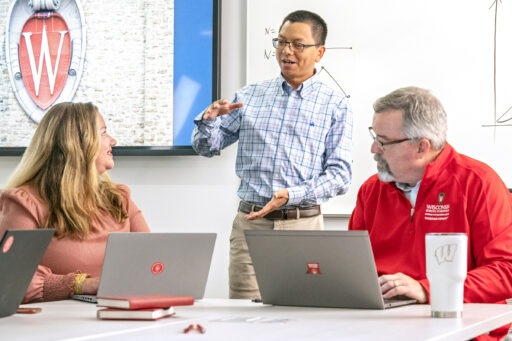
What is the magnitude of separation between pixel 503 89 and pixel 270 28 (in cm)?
110

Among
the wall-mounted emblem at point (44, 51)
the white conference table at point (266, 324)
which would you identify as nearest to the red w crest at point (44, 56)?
the wall-mounted emblem at point (44, 51)

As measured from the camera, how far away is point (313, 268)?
2.14 meters

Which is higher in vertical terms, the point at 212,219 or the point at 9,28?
the point at 9,28

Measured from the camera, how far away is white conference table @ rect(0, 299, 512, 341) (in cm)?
168

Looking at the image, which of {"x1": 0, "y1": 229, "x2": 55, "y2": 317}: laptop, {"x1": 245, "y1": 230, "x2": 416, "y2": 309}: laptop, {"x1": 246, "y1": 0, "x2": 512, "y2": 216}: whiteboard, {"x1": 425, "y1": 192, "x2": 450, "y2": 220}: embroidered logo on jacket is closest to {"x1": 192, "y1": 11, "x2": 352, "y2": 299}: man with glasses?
{"x1": 246, "y1": 0, "x2": 512, "y2": 216}: whiteboard

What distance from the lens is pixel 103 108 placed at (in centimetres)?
452

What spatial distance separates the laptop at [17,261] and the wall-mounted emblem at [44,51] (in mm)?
2596

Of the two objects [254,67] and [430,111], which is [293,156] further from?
[430,111]

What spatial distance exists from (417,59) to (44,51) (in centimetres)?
188

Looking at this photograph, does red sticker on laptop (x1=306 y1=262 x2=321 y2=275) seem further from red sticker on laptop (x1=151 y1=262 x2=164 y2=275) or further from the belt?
the belt

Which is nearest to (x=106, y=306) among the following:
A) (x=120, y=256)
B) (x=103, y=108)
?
(x=120, y=256)

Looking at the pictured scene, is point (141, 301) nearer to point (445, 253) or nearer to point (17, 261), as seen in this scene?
point (17, 261)

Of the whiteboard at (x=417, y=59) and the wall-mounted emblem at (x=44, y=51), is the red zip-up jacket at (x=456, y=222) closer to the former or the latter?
the whiteboard at (x=417, y=59)

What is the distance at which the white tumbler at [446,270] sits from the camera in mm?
1919
